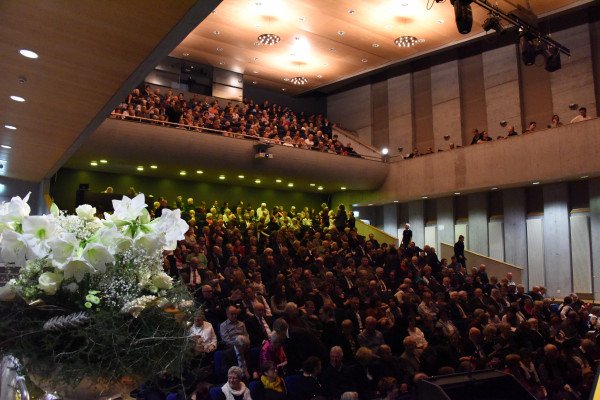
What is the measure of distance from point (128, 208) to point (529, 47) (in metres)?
12.2

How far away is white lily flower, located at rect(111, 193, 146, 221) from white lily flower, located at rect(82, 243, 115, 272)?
107 mm

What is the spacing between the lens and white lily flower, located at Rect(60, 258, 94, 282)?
1.33 metres

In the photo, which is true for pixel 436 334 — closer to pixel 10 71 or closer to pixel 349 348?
pixel 349 348

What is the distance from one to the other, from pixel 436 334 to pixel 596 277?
30.9 ft

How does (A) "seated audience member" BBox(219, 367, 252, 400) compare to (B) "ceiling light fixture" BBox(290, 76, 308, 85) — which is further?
(B) "ceiling light fixture" BBox(290, 76, 308, 85)

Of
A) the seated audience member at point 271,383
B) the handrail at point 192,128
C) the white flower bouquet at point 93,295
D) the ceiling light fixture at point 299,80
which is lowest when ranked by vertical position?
the seated audience member at point 271,383

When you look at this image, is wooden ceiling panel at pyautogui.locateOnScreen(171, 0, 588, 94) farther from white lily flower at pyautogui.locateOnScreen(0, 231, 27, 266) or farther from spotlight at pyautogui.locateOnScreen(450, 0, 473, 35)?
white lily flower at pyautogui.locateOnScreen(0, 231, 27, 266)

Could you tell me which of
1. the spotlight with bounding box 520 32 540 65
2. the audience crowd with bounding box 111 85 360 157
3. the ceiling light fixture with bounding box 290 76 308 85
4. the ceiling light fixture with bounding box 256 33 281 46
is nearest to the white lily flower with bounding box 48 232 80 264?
the spotlight with bounding box 520 32 540 65

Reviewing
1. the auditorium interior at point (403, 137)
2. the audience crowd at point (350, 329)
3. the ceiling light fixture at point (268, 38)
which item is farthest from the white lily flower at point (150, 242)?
the ceiling light fixture at point (268, 38)

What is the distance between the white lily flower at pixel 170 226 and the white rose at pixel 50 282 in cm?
27

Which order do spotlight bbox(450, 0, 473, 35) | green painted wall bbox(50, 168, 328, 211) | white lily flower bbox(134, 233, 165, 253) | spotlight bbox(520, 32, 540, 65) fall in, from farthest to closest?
green painted wall bbox(50, 168, 328, 211)
spotlight bbox(520, 32, 540, 65)
spotlight bbox(450, 0, 473, 35)
white lily flower bbox(134, 233, 165, 253)

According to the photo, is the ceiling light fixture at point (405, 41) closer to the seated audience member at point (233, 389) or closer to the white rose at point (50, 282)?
the seated audience member at point (233, 389)

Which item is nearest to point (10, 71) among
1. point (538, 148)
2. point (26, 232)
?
point (26, 232)

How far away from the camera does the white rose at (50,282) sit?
133 centimetres
